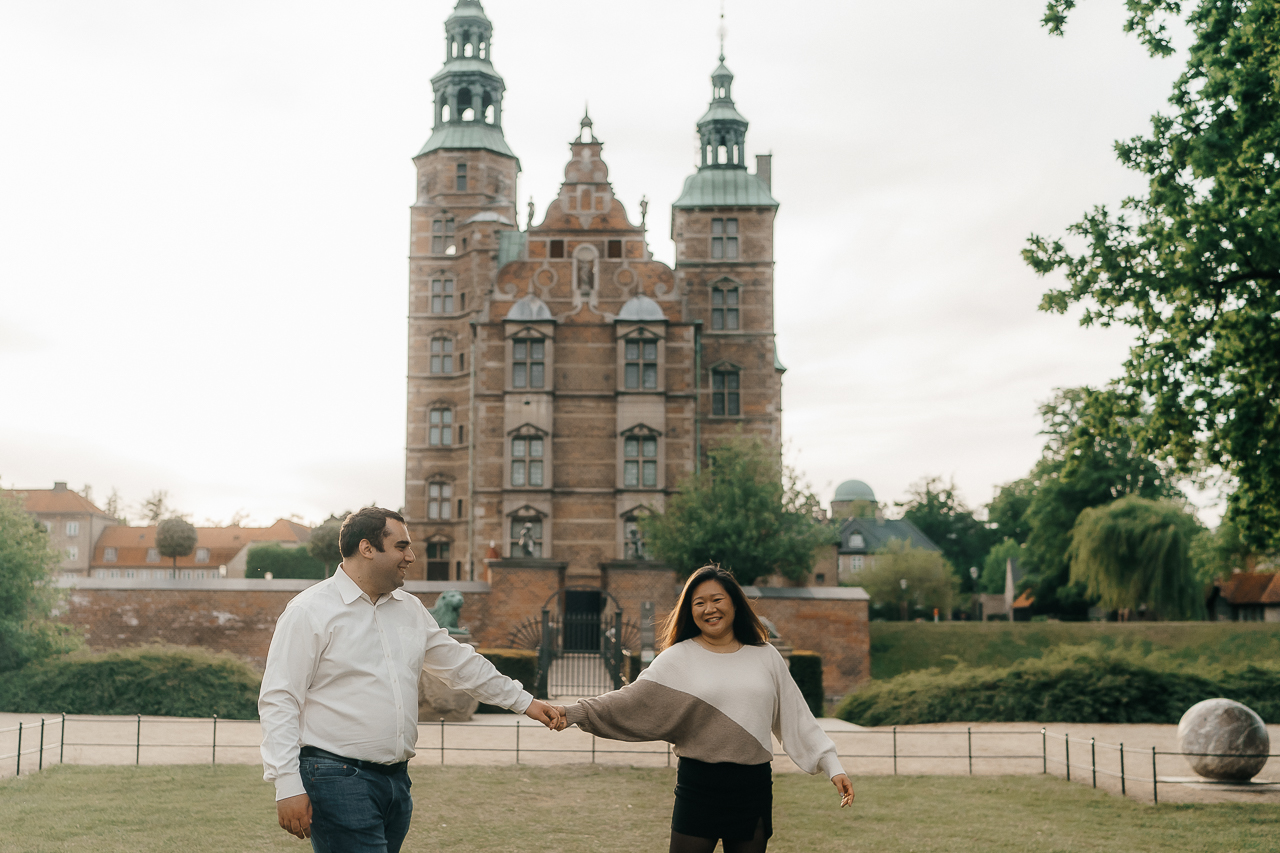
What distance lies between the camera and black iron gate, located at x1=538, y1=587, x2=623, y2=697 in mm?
23906

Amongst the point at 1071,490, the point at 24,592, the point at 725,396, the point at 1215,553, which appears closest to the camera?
the point at 24,592

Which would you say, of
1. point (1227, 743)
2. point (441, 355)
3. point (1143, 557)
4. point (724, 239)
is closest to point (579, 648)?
point (441, 355)

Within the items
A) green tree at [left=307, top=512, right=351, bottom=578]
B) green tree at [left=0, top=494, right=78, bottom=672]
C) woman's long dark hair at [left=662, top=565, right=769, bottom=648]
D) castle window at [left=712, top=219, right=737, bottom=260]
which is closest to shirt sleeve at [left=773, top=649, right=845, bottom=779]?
woman's long dark hair at [left=662, top=565, right=769, bottom=648]

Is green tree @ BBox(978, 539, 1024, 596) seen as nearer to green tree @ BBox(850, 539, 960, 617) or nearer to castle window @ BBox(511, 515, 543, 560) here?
green tree @ BBox(850, 539, 960, 617)

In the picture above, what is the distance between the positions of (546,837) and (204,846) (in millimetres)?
2565

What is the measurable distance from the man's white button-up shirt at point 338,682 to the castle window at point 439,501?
1281 inches

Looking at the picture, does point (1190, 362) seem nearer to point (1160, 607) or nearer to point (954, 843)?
point (954, 843)

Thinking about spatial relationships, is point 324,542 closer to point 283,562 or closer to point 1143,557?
point 283,562

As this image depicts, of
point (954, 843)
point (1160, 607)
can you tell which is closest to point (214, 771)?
point (954, 843)

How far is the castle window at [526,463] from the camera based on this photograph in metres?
33.2

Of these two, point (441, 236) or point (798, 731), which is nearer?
point (798, 731)

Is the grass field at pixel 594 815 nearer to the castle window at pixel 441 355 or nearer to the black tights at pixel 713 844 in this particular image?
the black tights at pixel 713 844

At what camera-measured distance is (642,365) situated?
3341cm

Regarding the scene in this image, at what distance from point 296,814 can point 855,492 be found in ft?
316
